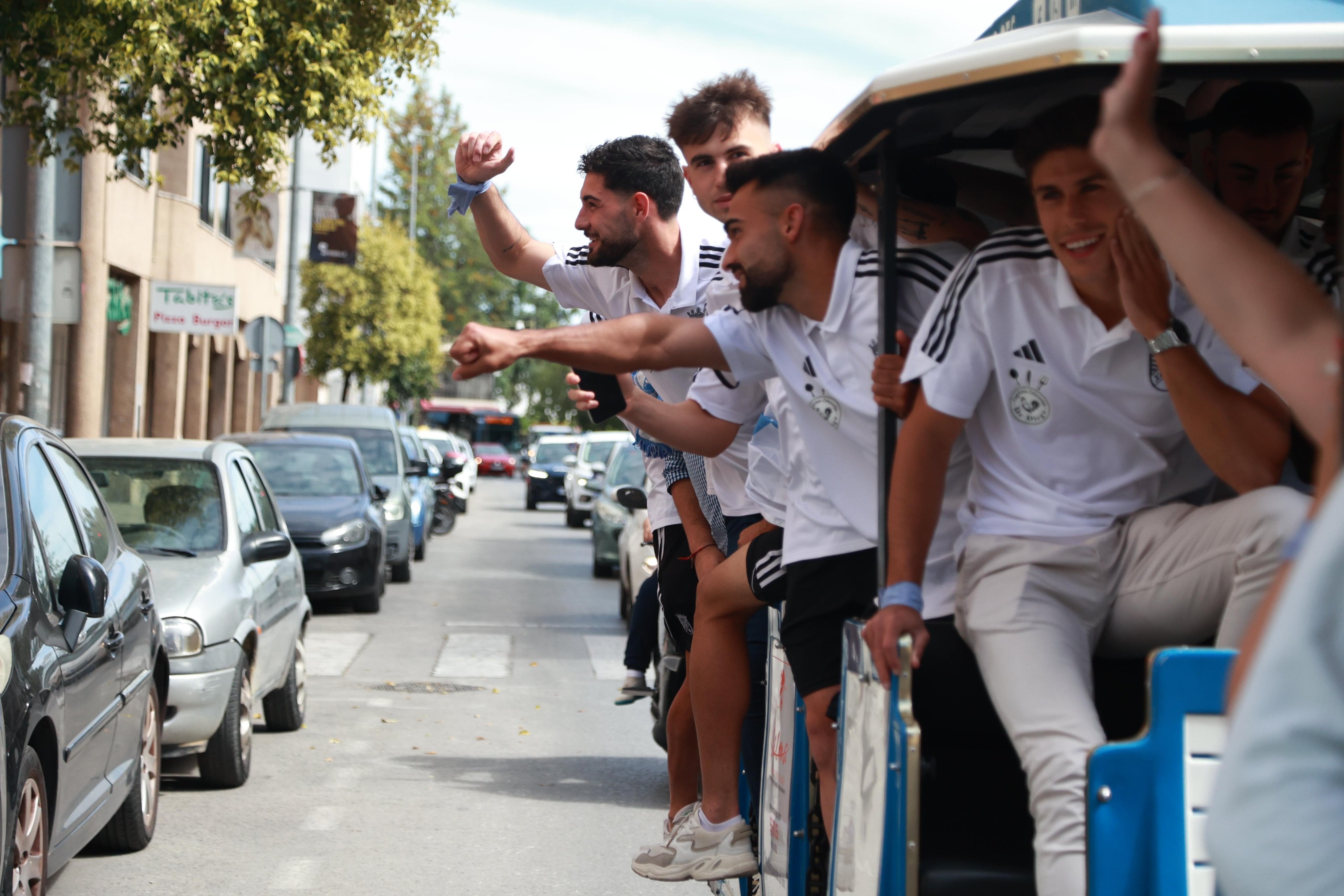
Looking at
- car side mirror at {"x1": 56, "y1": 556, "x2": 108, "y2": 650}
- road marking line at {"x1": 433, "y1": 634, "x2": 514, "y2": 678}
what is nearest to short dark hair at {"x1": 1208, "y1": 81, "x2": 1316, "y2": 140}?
car side mirror at {"x1": 56, "y1": 556, "x2": 108, "y2": 650}

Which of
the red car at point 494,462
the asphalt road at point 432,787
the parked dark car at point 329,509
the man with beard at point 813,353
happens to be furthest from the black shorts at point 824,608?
the red car at point 494,462

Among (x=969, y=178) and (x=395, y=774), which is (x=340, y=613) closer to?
(x=395, y=774)

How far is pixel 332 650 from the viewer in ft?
42.5

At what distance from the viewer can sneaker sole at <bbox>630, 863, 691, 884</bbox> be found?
4398 mm

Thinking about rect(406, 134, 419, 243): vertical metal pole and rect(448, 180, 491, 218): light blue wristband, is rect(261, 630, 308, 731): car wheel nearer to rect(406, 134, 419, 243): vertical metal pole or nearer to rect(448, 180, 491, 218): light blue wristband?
rect(448, 180, 491, 218): light blue wristband

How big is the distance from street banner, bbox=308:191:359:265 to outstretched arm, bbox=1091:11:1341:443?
31299 mm

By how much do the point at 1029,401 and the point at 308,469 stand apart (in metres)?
13.3

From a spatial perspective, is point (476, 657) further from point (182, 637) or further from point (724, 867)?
point (724, 867)

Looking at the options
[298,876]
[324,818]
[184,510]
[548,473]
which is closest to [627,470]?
[184,510]

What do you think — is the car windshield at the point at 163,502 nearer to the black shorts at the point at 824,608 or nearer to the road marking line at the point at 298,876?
the road marking line at the point at 298,876

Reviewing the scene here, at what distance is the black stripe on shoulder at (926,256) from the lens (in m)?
3.70

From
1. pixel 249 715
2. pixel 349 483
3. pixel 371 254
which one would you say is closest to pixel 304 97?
pixel 349 483

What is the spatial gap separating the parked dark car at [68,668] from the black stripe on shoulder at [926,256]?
8.88 ft

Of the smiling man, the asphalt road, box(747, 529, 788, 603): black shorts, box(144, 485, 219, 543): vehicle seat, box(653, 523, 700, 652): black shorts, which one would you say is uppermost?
the smiling man
